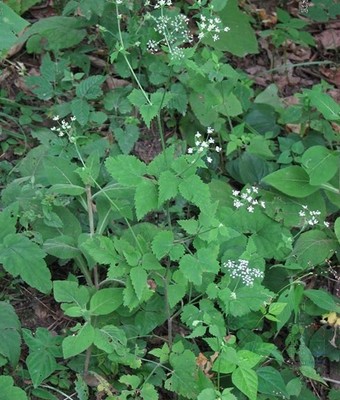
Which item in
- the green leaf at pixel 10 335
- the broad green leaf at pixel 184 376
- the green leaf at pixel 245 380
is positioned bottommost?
Answer: the broad green leaf at pixel 184 376

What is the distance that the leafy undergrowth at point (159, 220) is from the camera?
2674 millimetres

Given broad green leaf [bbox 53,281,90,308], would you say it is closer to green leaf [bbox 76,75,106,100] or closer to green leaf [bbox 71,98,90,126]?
green leaf [bbox 71,98,90,126]

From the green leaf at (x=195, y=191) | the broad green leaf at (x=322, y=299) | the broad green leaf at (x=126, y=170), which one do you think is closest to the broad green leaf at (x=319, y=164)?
the broad green leaf at (x=322, y=299)

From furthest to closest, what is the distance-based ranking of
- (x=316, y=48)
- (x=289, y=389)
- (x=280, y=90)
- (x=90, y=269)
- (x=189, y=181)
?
(x=316, y=48) → (x=280, y=90) → (x=90, y=269) → (x=289, y=389) → (x=189, y=181)

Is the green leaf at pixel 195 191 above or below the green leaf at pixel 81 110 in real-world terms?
above

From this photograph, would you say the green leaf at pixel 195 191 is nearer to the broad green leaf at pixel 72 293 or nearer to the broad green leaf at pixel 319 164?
the broad green leaf at pixel 72 293

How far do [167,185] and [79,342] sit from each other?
719mm

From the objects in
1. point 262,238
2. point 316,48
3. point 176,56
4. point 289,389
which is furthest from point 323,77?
point 289,389

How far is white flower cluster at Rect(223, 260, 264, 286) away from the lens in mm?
2748

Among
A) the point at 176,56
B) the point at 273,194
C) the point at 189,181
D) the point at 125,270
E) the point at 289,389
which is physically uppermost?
the point at 176,56

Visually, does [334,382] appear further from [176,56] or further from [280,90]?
[280,90]

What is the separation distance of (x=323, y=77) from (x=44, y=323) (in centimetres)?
264

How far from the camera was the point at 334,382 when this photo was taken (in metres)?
3.04

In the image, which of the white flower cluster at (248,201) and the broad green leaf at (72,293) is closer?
the broad green leaf at (72,293)
